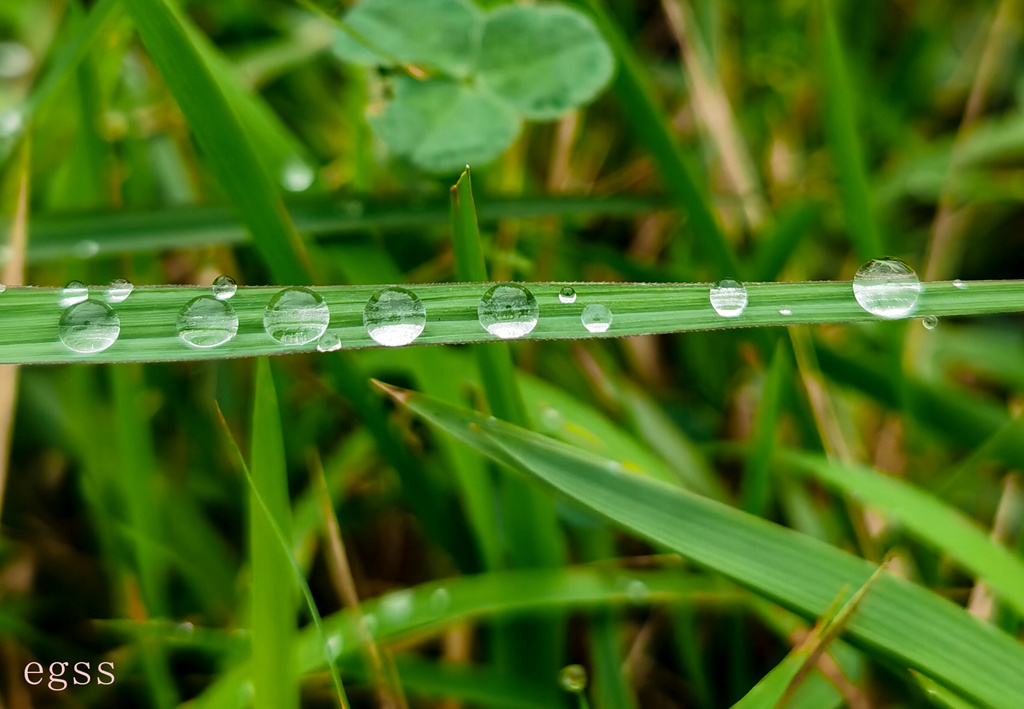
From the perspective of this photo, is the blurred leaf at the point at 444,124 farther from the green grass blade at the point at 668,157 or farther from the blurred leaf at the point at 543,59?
the green grass blade at the point at 668,157

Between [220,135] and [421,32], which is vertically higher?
[421,32]

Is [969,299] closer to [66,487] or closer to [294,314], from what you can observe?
[294,314]

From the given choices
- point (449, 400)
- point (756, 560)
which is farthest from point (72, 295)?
point (756, 560)

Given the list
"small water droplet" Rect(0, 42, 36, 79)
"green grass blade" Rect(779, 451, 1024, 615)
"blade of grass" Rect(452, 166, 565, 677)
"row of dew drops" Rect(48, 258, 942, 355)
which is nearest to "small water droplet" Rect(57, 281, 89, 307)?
"row of dew drops" Rect(48, 258, 942, 355)

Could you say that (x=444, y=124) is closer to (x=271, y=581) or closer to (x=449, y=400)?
(x=449, y=400)

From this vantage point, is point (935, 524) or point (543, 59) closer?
point (935, 524)

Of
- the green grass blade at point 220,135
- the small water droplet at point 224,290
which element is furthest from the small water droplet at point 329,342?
the green grass blade at point 220,135

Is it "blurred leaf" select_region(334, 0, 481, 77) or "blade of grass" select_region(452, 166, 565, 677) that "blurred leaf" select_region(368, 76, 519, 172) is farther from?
"blade of grass" select_region(452, 166, 565, 677)
